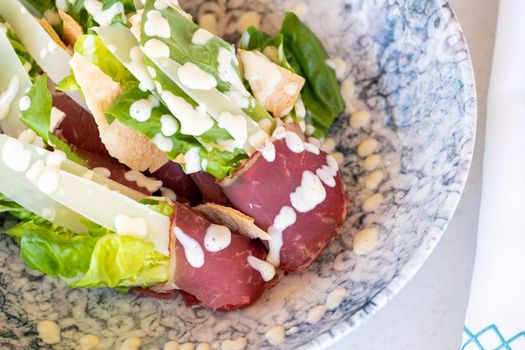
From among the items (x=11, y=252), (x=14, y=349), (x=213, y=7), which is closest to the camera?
(x=14, y=349)

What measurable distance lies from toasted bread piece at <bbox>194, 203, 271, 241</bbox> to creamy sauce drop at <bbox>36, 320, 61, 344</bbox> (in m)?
0.28

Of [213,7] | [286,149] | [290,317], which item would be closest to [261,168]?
[286,149]

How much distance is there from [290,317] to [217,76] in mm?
372

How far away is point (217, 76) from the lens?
1.08 meters

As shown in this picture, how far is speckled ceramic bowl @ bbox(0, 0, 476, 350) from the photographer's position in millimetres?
1070

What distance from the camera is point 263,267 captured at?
1.11 metres

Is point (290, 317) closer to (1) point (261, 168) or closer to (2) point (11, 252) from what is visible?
(1) point (261, 168)

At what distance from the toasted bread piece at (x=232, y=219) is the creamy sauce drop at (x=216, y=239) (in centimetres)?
3

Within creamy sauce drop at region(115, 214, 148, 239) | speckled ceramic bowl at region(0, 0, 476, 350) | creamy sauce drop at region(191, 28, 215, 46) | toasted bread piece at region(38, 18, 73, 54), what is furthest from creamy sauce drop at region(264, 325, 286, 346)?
toasted bread piece at region(38, 18, 73, 54)

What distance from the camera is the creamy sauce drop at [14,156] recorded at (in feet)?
3.50

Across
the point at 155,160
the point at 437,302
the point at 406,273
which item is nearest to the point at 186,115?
the point at 155,160

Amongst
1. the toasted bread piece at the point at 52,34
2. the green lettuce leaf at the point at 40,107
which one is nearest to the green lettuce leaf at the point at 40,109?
the green lettuce leaf at the point at 40,107

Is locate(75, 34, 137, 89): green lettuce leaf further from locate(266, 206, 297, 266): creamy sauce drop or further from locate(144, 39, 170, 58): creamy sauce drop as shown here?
locate(266, 206, 297, 266): creamy sauce drop

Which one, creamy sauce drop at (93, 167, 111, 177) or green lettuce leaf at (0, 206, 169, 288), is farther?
creamy sauce drop at (93, 167, 111, 177)
